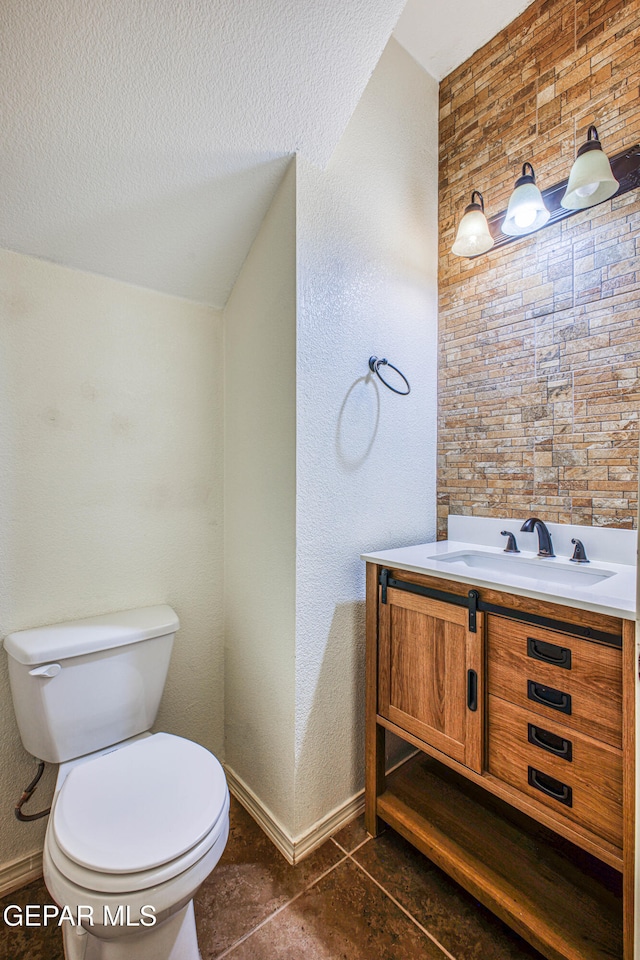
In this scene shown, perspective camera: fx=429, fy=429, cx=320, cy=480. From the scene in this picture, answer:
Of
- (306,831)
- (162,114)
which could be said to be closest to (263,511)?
(306,831)

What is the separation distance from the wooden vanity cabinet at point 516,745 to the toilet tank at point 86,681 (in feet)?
2.36

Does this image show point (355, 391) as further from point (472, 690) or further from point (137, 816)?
point (137, 816)

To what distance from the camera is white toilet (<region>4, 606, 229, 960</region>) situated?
85 centimetres

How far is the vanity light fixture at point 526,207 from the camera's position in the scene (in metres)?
1.44

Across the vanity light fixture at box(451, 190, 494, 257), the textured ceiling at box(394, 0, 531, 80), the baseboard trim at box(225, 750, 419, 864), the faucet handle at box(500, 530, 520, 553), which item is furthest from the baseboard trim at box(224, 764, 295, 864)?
the textured ceiling at box(394, 0, 531, 80)

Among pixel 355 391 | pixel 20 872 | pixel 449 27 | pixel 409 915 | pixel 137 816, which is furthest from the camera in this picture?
pixel 449 27

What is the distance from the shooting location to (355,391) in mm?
1521

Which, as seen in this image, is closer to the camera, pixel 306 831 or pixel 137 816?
pixel 137 816

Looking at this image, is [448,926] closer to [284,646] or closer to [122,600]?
[284,646]

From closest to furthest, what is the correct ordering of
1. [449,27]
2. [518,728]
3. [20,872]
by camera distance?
1. [518,728]
2. [20,872]
3. [449,27]

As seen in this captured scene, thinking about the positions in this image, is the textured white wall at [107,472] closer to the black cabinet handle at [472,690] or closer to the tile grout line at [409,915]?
the tile grout line at [409,915]

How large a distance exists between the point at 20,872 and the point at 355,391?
1.83m

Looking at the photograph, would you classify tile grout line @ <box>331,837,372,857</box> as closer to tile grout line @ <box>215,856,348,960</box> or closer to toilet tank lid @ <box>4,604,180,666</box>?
tile grout line @ <box>215,856,348,960</box>

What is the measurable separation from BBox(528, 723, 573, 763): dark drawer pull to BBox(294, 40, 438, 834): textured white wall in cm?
63
